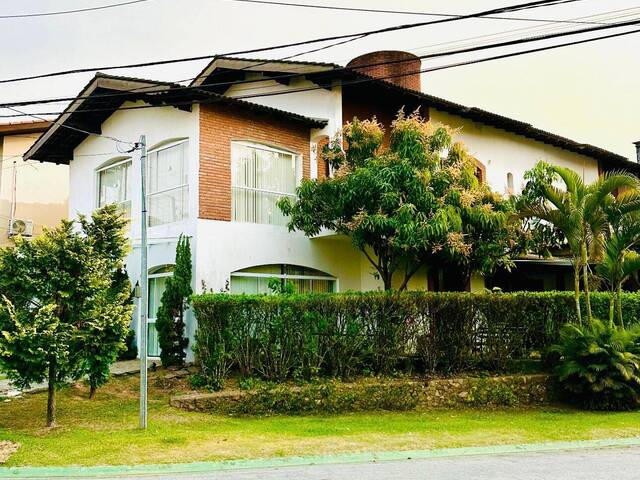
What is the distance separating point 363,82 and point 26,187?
15.0 meters

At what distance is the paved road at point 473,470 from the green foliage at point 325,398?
132 inches

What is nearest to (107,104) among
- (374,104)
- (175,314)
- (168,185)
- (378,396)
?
(168,185)

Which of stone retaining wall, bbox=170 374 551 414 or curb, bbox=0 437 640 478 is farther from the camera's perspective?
stone retaining wall, bbox=170 374 551 414

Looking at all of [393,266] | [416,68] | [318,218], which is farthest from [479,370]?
[416,68]

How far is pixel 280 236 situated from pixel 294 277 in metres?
1.11

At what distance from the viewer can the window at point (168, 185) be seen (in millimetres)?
14883

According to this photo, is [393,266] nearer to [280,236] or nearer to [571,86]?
[280,236]

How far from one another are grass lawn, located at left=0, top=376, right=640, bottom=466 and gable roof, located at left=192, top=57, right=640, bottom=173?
22.8ft

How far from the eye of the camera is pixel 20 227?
21.4 m

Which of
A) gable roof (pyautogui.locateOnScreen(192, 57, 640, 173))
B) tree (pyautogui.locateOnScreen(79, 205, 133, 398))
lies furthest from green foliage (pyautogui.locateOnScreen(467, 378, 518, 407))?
gable roof (pyautogui.locateOnScreen(192, 57, 640, 173))

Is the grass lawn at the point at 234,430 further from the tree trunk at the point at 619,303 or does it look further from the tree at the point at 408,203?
the tree at the point at 408,203

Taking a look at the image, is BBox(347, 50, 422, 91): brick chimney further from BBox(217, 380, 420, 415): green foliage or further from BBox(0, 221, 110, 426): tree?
BBox(0, 221, 110, 426): tree

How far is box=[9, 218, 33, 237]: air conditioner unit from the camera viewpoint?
2147 cm

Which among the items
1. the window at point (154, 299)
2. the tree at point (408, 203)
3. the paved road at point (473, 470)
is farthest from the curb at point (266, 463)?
the window at point (154, 299)
